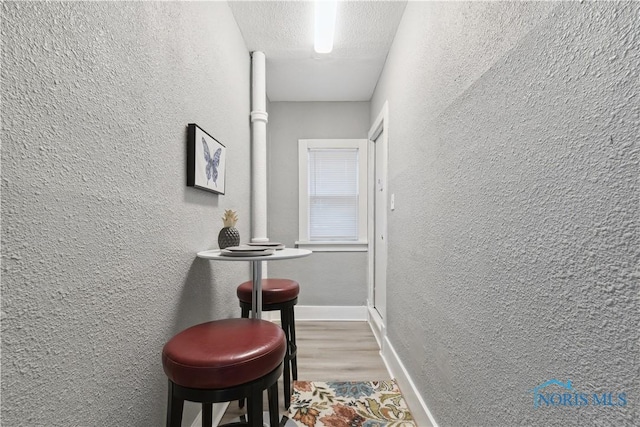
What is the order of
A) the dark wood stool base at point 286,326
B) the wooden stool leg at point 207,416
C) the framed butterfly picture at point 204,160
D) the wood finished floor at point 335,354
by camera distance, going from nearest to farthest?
the wooden stool leg at point 207,416 < the framed butterfly picture at point 204,160 < the dark wood stool base at point 286,326 < the wood finished floor at point 335,354

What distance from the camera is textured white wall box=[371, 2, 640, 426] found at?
0.55 m

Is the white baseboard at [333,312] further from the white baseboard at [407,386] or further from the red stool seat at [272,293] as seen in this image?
the red stool seat at [272,293]

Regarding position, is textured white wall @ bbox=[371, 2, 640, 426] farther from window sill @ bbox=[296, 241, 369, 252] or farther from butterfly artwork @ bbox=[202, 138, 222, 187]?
window sill @ bbox=[296, 241, 369, 252]

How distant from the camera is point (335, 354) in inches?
97.6

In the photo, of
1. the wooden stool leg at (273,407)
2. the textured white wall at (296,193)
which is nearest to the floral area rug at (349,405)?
the wooden stool leg at (273,407)

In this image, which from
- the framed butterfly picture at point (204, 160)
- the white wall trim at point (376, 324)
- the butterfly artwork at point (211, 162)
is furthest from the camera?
the white wall trim at point (376, 324)

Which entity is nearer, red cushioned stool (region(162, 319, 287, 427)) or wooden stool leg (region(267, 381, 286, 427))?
red cushioned stool (region(162, 319, 287, 427))

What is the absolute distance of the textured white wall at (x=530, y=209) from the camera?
0.55 m

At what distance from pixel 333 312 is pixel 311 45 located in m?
2.74

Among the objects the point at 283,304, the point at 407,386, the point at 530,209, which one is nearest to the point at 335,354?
the point at 407,386

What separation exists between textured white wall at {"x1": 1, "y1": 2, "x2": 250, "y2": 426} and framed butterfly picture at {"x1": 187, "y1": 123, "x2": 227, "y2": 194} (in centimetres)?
5

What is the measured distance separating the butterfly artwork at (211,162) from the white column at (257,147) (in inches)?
31.8

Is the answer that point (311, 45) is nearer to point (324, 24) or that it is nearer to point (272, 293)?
point (324, 24)

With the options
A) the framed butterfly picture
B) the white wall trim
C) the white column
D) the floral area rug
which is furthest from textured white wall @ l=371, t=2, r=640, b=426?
the white column
